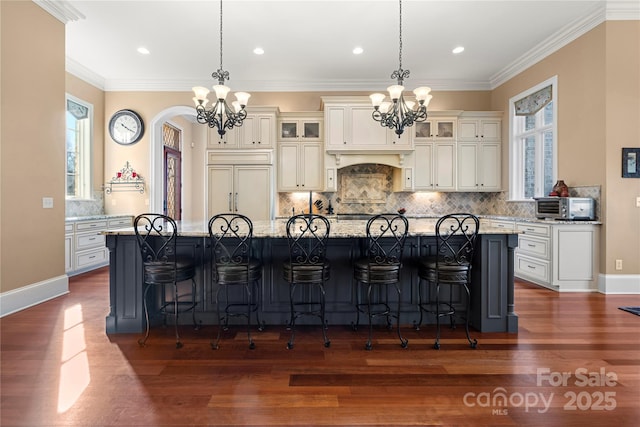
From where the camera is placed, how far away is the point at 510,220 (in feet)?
16.0

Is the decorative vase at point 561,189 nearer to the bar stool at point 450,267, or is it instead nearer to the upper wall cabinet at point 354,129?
the upper wall cabinet at point 354,129

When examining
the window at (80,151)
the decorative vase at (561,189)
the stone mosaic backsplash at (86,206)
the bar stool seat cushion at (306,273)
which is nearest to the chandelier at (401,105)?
the bar stool seat cushion at (306,273)

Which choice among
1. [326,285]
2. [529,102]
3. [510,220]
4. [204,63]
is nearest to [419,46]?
[529,102]

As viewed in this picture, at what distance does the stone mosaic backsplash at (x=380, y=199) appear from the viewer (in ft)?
20.0

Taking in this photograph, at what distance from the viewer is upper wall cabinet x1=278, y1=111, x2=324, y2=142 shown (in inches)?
225

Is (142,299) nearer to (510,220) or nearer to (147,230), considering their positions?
(147,230)

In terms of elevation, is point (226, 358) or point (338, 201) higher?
point (338, 201)

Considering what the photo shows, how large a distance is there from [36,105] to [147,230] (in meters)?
2.41

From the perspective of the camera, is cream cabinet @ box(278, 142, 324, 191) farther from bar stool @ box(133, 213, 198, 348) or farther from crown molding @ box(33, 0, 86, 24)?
crown molding @ box(33, 0, 86, 24)

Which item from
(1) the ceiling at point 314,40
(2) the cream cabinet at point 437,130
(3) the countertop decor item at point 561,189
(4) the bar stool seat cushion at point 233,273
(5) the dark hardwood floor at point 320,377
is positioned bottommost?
(5) the dark hardwood floor at point 320,377

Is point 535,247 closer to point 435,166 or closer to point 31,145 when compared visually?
point 435,166

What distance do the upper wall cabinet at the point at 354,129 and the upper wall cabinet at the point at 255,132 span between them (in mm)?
982

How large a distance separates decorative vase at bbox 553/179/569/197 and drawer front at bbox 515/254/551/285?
946 mm

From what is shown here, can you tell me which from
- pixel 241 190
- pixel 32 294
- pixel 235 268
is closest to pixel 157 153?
pixel 241 190
